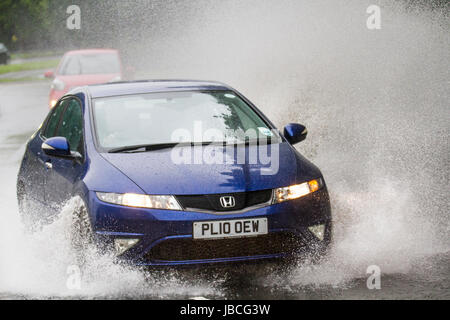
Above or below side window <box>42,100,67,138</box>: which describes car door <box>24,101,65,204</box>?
below

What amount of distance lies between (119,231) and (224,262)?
70 cm

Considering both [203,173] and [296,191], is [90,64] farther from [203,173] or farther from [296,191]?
[296,191]

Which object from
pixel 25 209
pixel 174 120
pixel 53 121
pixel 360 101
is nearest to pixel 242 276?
pixel 174 120

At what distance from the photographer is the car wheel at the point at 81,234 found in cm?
547

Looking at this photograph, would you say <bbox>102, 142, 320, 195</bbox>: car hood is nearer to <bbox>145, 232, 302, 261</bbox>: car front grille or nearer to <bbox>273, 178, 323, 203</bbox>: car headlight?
<bbox>273, 178, 323, 203</bbox>: car headlight

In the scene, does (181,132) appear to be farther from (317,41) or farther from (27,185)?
(317,41)

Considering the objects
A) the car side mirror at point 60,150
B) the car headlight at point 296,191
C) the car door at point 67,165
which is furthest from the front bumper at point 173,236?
the car side mirror at point 60,150

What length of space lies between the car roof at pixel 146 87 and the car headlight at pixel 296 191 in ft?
5.65

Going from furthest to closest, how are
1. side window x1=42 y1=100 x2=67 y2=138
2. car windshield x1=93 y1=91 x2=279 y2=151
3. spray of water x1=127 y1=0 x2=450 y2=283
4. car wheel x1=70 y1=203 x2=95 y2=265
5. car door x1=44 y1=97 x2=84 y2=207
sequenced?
side window x1=42 y1=100 x2=67 y2=138 < spray of water x1=127 y1=0 x2=450 y2=283 < car windshield x1=93 y1=91 x2=279 y2=151 < car door x1=44 y1=97 x2=84 y2=207 < car wheel x1=70 y1=203 x2=95 y2=265

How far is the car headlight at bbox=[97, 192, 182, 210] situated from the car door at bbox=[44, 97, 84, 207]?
52 centimetres

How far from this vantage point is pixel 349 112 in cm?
1502

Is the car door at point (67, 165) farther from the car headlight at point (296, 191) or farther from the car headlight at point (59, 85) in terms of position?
the car headlight at point (59, 85)

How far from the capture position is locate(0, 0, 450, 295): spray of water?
627 centimetres

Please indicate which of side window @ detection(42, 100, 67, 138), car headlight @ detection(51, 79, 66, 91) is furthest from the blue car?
car headlight @ detection(51, 79, 66, 91)
